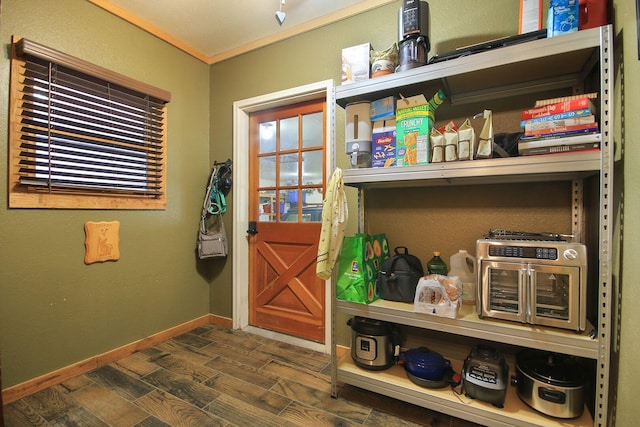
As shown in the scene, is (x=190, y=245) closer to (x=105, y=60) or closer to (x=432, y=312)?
(x=105, y=60)

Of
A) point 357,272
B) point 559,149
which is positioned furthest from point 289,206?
point 559,149

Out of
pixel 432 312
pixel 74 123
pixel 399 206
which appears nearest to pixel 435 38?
pixel 399 206

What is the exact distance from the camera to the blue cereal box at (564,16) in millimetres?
1169

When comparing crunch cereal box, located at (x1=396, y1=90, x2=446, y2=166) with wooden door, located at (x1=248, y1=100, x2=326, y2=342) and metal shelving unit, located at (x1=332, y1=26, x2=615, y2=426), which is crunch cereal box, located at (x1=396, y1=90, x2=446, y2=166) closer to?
metal shelving unit, located at (x1=332, y1=26, x2=615, y2=426)

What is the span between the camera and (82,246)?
1923 mm

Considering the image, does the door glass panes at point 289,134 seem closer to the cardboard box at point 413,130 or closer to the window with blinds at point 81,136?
the window with blinds at point 81,136

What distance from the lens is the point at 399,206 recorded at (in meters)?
1.90

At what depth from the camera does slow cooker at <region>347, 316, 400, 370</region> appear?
62.6 inches

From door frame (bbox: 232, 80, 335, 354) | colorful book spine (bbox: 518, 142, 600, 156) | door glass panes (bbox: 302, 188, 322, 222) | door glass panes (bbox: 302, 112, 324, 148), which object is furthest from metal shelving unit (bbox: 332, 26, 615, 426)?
door frame (bbox: 232, 80, 335, 354)

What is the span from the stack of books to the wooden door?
1416mm

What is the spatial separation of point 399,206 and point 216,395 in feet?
5.26

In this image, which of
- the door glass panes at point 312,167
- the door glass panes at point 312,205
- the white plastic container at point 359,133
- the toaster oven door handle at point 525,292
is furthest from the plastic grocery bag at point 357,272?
the door glass panes at point 312,167

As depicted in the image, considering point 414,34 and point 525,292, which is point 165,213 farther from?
point 525,292

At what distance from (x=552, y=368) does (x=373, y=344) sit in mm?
812
